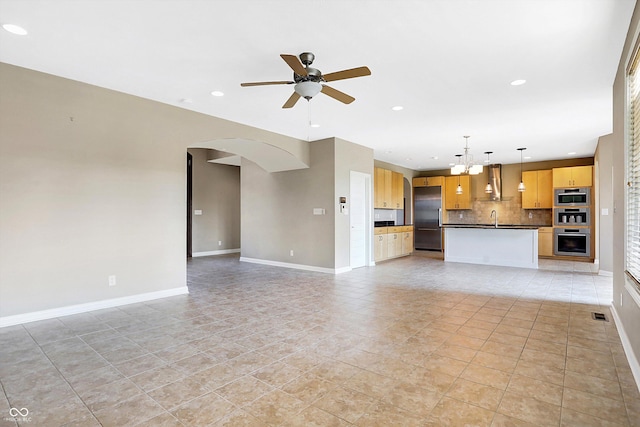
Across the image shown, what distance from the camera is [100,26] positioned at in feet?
9.16

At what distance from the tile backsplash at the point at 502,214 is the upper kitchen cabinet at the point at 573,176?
1125 millimetres

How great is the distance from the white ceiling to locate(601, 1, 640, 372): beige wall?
0.18 meters

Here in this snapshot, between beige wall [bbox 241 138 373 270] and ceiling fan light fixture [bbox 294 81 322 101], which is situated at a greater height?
ceiling fan light fixture [bbox 294 81 322 101]

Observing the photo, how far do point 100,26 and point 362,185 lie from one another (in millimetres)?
5715

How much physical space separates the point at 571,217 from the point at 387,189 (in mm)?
4740

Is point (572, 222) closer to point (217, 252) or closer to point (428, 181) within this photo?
point (428, 181)

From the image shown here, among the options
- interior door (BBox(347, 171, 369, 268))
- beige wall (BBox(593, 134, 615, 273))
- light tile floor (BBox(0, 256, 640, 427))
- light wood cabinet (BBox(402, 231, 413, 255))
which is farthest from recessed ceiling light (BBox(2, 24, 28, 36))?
beige wall (BBox(593, 134, 615, 273))

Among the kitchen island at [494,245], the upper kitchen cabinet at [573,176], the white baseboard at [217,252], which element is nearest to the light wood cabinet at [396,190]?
the kitchen island at [494,245]

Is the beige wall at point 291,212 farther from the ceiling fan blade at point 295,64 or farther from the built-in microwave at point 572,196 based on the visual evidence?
the built-in microwave at point 572,196

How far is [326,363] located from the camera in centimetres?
263

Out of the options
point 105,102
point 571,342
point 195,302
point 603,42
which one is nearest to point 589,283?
point 571,342

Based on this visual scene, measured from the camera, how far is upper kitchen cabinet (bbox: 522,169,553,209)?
9.20 metres

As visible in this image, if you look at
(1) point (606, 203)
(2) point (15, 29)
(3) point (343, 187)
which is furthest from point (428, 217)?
(2) point (15, 29)

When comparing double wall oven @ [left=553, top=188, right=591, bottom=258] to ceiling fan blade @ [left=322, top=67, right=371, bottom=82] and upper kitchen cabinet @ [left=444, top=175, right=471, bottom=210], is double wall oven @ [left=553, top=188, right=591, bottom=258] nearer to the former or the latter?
upper kitchen cabinet @ [left=444, top=175, right=471, bottom=210]
